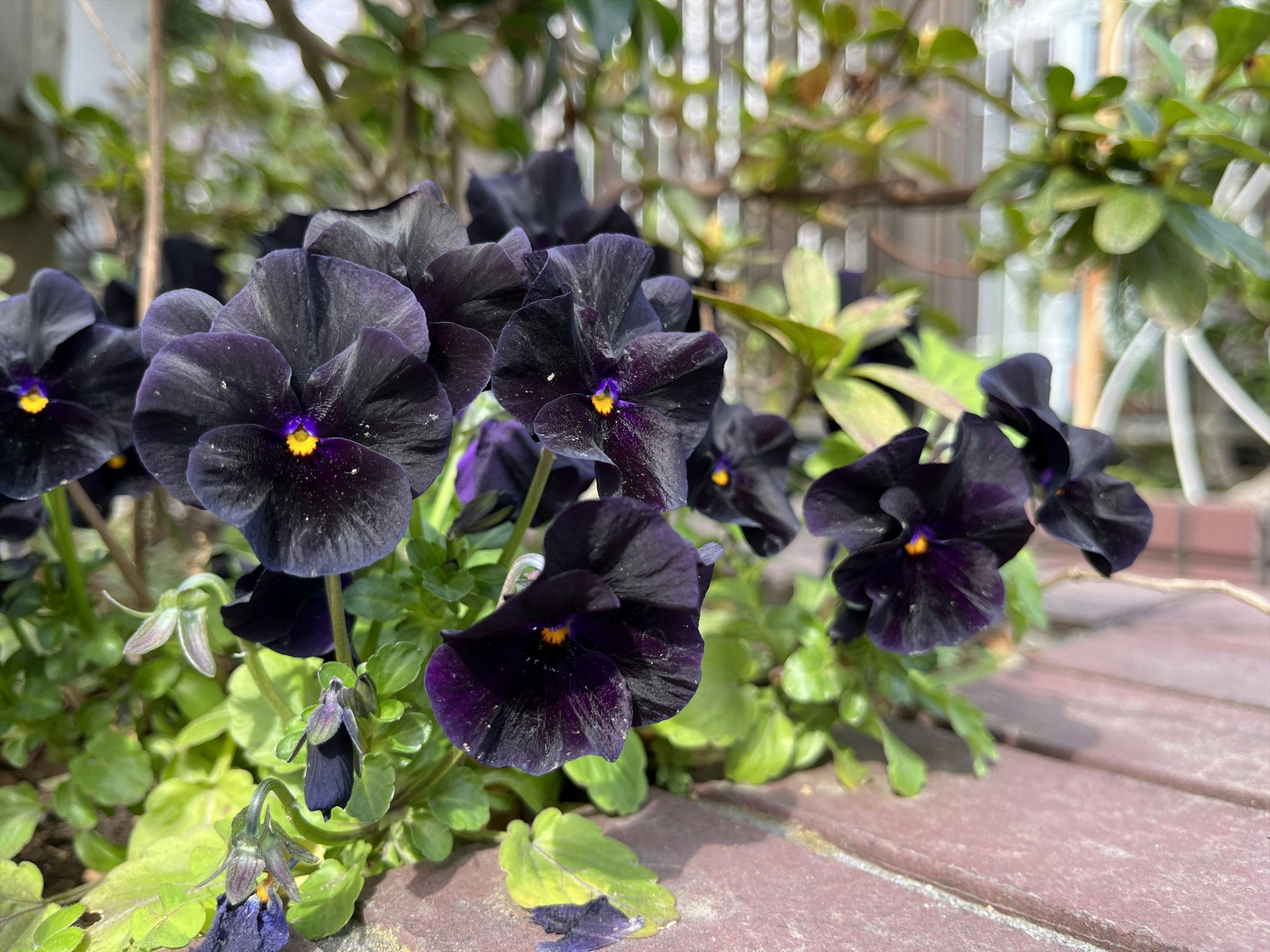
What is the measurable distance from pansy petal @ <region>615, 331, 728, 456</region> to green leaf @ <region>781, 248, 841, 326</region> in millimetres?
494

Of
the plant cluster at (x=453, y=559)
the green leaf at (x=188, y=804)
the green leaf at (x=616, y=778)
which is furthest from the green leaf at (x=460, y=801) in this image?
the green leaf at (x=188, y=804)

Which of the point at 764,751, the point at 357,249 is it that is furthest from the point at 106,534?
the point at 764,751

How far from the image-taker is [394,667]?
2.18ft

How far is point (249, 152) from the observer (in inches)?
90.7

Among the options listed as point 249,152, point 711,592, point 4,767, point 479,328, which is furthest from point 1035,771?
point 249,152

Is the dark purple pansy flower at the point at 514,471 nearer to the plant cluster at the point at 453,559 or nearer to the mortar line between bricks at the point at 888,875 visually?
the plant cluster at the point at 453,559

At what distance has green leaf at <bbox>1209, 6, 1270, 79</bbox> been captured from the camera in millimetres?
1136

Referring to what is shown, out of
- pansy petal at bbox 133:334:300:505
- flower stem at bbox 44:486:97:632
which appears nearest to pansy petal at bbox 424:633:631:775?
pansy petal at bbox 133:334:300:505

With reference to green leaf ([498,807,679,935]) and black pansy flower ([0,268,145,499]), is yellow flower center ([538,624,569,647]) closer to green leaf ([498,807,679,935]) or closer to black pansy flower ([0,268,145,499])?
green leaf ([498,807,679,935])

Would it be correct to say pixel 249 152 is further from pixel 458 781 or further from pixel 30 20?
pixel 458 781

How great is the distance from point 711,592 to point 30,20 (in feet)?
4.93

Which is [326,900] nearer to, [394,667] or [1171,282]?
[394,667]

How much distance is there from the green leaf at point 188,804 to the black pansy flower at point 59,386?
1.13 ft

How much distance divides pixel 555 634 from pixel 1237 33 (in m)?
1.28
